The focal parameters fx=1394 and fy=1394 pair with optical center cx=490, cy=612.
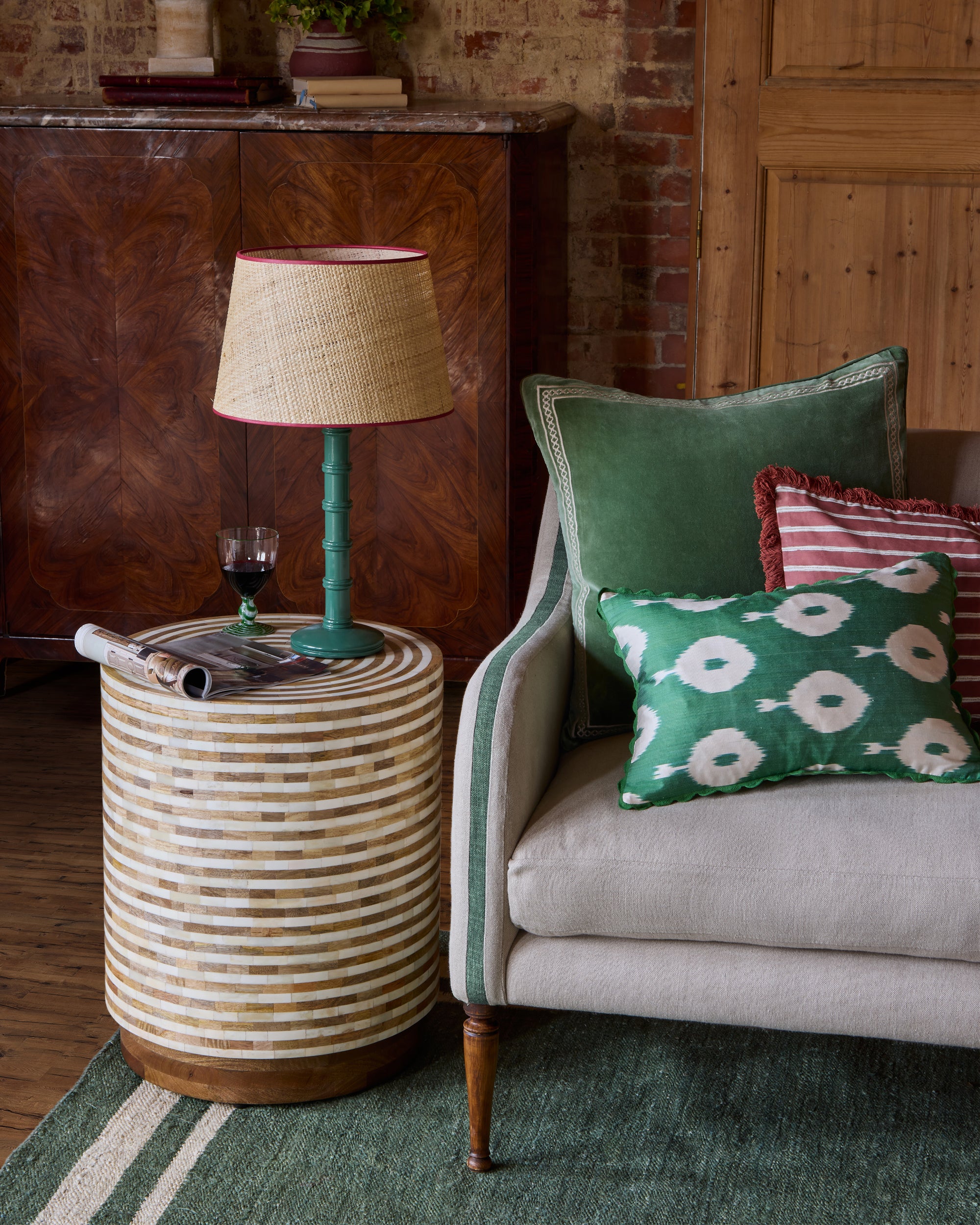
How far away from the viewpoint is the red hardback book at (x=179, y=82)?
3.05 m

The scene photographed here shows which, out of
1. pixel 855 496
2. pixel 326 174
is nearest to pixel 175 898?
pixel 855 496

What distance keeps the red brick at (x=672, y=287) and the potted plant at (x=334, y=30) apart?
0.85 metres

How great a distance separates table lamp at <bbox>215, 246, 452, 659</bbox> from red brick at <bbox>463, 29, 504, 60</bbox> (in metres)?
1.79

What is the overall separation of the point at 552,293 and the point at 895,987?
82.2 inches

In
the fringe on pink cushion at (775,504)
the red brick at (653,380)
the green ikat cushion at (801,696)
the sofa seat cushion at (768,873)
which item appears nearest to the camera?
the sofa seat cushion at (768,873)

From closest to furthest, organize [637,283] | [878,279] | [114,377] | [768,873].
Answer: [768,873] → [114,377] → [878,279] → [637,283]

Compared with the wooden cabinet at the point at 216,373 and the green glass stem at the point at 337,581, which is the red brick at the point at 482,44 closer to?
the wooden cabinet at the point at 216,373

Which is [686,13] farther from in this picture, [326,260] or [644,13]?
[326,260]

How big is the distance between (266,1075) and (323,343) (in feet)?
3.08

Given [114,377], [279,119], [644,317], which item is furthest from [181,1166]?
[644,317]

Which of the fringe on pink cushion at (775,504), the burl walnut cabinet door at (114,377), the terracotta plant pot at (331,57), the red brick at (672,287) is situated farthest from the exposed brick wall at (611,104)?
the fringe on pink cushion at (775,504)

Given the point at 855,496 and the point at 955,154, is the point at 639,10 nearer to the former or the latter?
the point at 955,154

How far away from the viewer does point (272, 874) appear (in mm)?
1726

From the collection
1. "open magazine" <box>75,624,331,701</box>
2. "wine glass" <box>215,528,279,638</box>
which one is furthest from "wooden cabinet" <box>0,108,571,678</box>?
"open magazine" <box>75,624,331,701</box>
